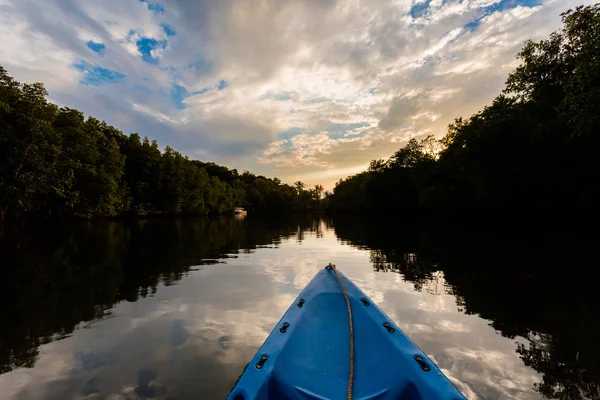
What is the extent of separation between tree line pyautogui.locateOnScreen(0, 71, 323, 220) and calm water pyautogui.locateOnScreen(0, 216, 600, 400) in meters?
17.7

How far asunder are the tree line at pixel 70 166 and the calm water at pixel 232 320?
17699 mm

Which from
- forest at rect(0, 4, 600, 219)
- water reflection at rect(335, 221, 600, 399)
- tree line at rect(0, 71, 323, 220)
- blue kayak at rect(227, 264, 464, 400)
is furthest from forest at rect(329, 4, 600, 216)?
tree line at rect(0, 71, 323, 220)

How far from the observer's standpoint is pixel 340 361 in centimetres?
327

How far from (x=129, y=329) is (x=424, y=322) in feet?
18.1

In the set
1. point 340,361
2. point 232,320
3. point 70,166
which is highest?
point 70,166

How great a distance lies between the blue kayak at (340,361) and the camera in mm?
2628

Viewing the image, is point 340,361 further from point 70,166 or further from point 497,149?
point 70,166

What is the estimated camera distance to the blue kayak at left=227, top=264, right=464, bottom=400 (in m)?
2.63

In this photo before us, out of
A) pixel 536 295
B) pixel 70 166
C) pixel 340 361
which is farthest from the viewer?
pixel 70 166

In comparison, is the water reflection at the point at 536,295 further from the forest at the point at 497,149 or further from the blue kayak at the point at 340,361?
the forest at the point at 497,149

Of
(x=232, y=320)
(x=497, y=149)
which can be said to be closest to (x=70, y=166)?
(x=232, y=320)

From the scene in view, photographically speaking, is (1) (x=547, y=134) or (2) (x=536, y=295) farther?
(1) (x=547, y=134)

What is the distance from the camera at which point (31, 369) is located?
3803 mm

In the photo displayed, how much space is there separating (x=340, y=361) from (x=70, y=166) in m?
34.6
